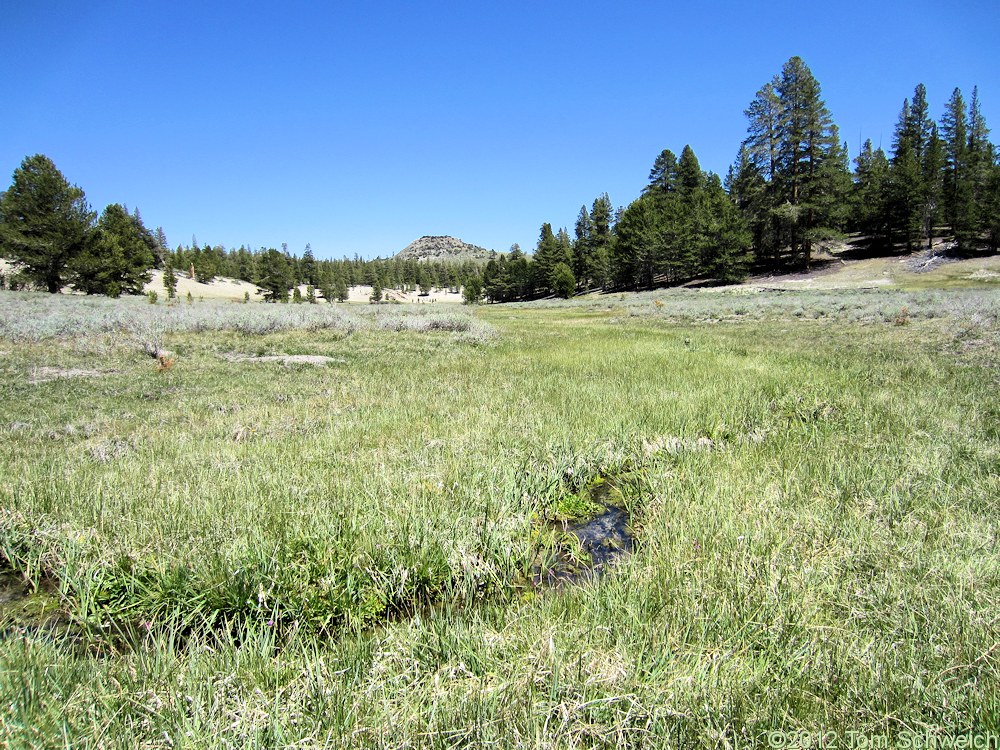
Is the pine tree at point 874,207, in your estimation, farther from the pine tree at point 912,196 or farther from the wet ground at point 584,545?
the wet ground at point 584,545

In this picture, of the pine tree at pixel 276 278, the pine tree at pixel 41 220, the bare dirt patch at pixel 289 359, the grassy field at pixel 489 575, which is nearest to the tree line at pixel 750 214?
the pine tree at pixel 41 220

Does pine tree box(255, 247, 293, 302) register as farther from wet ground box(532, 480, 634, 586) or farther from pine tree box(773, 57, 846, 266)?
wet ground box(532, 480, 634, 586)

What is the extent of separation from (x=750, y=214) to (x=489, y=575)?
228 feet

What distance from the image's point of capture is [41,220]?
1508 inches

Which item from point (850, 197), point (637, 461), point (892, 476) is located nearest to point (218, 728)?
point (637, 461)

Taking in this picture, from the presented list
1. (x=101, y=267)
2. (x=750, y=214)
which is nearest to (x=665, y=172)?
(x=750, y=214)

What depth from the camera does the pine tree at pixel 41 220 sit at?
3772cm

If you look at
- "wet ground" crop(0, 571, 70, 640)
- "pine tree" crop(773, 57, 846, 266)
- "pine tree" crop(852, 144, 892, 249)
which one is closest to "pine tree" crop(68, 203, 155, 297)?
"wet ground" crop(0, 571, 70, 640)

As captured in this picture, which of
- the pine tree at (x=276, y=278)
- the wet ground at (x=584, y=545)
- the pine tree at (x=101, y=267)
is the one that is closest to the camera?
the wet ground at (x=584, y=545)

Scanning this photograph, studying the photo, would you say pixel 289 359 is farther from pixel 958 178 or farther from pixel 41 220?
pixel 958 178

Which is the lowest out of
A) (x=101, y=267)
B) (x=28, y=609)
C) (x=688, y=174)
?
(x=28, y=609)

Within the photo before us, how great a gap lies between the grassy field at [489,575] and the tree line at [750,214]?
1919 inches

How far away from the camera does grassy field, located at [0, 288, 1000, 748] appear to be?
1.87 metres

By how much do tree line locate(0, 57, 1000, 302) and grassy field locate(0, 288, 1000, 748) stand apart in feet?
160
